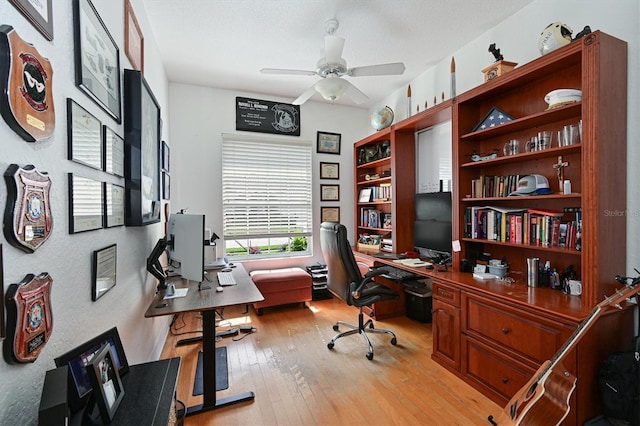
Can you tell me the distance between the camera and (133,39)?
1.86 m

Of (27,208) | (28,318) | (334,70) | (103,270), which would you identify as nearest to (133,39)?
(334,70)

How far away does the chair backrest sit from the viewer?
8.01 ft

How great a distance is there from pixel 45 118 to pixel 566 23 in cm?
302

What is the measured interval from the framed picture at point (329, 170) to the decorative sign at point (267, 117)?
631mm

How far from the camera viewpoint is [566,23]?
199 cm

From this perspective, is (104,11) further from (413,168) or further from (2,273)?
(413,168)

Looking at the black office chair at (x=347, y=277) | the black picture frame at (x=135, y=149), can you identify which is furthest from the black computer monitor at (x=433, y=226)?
the black picture frame at (x=135, y=149)

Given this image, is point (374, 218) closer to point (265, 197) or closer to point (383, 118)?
point (383, 118)

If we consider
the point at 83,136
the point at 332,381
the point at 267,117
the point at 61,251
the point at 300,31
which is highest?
the point at 300,31

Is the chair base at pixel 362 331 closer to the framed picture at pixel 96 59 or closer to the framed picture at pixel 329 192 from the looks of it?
the framed picture at pixel 329 192

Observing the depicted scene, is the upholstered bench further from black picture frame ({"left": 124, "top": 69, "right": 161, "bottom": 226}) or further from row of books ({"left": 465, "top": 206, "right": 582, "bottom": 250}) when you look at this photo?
row of books ({"left": 465, "top": 206, "right": 582, "bottom": 250})

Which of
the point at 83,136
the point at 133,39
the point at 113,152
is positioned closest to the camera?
the point at 83,136

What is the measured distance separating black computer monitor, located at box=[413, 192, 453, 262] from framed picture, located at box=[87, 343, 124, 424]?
2574mm

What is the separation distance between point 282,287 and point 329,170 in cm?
191
